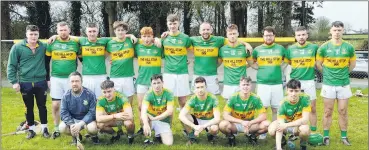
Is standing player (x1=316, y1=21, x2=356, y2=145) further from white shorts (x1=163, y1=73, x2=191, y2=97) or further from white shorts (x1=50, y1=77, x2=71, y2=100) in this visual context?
white shorts (x1=50, y1=77, x2=71, y2=100)

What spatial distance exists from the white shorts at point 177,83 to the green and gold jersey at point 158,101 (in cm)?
58

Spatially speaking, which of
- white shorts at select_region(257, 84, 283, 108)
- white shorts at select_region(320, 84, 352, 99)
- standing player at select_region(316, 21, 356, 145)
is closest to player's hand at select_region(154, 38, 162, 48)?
white shorts at select_region(257, 84, 283, 108)

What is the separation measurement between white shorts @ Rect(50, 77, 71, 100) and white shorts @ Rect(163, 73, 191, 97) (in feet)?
5.66

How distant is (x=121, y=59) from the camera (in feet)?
21.8

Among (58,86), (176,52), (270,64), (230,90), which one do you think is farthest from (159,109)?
(270,64)

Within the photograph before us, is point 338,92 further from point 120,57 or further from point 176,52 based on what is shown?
point 120,57

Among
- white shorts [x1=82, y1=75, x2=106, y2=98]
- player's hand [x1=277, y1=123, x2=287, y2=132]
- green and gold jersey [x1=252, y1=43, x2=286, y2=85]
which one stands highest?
green and gold jersey [x1=252, y1=43, x2=286, y2=85]

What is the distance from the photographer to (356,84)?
1358cm

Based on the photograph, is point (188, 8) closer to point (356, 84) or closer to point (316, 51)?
point (356, 84)

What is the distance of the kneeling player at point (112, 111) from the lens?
5.92 metres

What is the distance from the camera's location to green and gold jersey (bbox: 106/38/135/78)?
665 centimetres

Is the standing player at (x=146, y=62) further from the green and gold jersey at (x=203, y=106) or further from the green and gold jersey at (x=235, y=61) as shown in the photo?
the green and gold jersey at (x=235, y=61)

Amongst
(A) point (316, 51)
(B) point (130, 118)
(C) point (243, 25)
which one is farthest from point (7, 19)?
(A) point (316, 51)

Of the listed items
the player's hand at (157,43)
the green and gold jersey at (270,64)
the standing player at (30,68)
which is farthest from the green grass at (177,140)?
the player's hand at (157,43)
